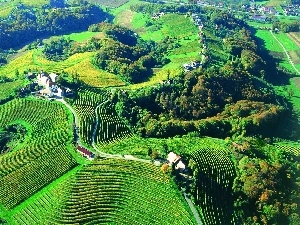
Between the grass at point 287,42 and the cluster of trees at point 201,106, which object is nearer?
the cluster of trees at point 201,106

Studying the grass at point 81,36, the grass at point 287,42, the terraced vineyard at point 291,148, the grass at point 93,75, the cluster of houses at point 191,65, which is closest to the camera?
the terraced vineyard at point 291,148

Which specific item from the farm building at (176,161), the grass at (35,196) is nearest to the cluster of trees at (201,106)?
the farm building at (176,161)

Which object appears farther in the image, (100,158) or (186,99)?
(186,99)

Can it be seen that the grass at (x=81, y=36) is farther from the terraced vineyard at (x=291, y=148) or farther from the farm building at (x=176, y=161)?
the farm building at (x=176, y=161)

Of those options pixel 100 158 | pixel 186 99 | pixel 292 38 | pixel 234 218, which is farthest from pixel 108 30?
pixel 234 218

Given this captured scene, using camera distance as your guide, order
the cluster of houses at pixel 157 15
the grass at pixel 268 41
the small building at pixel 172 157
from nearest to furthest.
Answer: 1. the small building at pixel 172 157
2. the grass at pixel 268 41
3. the cluster of houses at pixel 157 15

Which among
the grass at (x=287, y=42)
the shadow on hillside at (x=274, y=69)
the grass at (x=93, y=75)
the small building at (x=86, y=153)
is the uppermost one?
the small building at (x=86, y=153)

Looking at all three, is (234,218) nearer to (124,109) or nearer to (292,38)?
(124,109)
